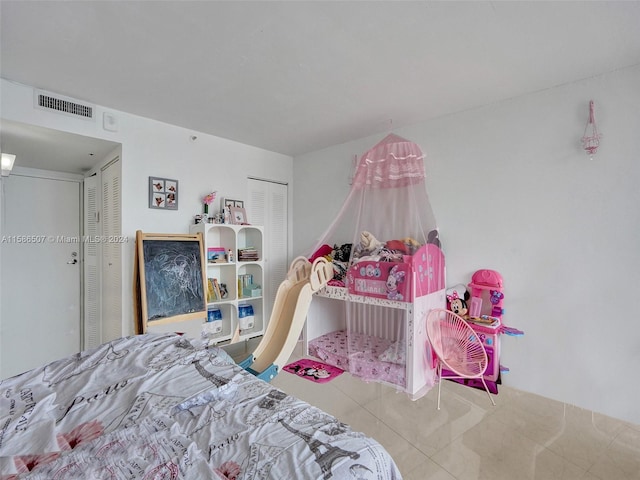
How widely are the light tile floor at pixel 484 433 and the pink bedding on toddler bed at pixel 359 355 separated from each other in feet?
0.37

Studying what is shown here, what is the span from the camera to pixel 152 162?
3.12 metres

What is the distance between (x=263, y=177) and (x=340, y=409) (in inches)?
117

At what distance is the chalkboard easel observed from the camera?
9.38 ft

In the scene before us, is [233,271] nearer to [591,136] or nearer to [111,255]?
[111,255]

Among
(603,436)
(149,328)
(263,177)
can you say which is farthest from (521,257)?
(149,328)

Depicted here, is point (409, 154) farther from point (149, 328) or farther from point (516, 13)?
point (149, 328)

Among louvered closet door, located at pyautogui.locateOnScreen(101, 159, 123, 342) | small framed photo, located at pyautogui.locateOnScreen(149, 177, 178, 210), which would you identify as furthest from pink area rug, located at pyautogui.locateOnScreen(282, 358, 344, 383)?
small framed photo, located at pyautogui.locateOnScreen(149, 177, 178, 210)

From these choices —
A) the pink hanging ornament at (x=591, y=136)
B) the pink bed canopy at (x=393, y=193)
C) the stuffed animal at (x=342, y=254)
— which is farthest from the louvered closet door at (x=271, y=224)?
the pink hanging ornament at (x=591, y=136)

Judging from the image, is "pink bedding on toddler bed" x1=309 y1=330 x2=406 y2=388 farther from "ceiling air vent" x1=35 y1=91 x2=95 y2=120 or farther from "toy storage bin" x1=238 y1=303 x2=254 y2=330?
"ceiling air vent" x1=35 y1=91 x2=95 y2=120

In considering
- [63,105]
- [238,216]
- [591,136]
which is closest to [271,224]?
[238,216]

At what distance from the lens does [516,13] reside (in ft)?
5.32

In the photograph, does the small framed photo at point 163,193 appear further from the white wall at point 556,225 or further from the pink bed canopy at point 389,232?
the white wall at point 556,225

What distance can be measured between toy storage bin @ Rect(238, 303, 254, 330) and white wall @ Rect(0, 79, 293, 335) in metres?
1.17

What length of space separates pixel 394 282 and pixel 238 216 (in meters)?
2.10
